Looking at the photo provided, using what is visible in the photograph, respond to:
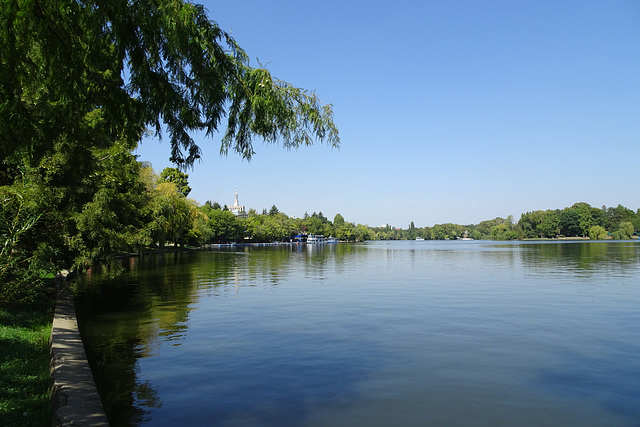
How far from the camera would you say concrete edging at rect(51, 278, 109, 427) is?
598cm

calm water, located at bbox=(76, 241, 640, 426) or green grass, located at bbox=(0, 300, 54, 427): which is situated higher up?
green grass, located at bbox=(0, 300, 54, 427)

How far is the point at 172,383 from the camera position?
9.55 m

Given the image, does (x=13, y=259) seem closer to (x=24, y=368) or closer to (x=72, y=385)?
(x=24, y=368)

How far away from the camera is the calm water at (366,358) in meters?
8.14

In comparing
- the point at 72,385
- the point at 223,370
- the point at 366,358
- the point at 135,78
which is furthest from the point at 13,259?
the point at 366,358

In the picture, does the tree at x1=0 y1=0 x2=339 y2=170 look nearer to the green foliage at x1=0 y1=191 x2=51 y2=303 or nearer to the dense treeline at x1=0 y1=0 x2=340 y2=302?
the dense treeline at x1=0 y1=0 x2=340 y2=302

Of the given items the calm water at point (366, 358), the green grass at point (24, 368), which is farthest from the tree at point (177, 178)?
the green grass at point (24, 368)

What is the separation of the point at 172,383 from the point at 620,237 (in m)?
193

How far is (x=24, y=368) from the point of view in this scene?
26.5 ft

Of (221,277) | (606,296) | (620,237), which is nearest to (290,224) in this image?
(620,237)

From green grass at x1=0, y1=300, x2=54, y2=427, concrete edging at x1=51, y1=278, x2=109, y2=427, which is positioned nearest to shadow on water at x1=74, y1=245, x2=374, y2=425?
concrete edging at x1=51, y1=278, x2=109, y2=427

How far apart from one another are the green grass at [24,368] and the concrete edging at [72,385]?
8.1 inches

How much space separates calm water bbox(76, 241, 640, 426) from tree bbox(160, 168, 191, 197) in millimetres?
57260

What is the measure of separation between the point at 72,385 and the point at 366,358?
708 cm
